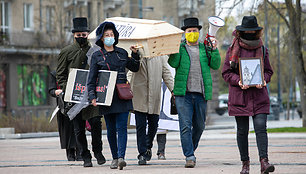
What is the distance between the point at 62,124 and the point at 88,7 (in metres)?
34.1

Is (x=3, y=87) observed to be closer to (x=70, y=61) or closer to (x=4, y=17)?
(x=4, y=17)

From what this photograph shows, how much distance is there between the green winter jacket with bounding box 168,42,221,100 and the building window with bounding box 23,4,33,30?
3266 centimetres

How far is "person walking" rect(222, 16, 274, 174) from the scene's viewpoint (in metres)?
8.48

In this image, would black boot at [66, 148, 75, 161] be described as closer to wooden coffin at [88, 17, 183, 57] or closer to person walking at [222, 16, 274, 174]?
wooden coffin at [88, 17, 183, 57]

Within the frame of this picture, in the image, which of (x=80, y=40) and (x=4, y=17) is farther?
(x=4, y=17)

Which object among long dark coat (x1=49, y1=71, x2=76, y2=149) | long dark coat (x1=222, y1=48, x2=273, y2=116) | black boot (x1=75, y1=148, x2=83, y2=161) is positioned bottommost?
black boot (x1=75, y1=148, x2=83, y2=161)

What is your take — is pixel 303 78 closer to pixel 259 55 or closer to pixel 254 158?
pixel 254 158

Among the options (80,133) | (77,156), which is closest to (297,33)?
(77,156)

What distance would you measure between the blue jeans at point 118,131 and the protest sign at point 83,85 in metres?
0.34

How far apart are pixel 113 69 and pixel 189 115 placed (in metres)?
1.28

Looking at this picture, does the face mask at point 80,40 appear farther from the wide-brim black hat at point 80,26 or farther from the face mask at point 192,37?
the face mask at point 192,37

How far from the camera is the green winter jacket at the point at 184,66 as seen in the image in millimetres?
9867

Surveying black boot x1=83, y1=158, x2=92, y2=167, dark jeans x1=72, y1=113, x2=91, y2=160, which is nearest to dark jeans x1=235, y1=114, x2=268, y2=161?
black boot x1=83, y1=158, x2=92, y2=167

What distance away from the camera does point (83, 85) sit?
10.4 metres
